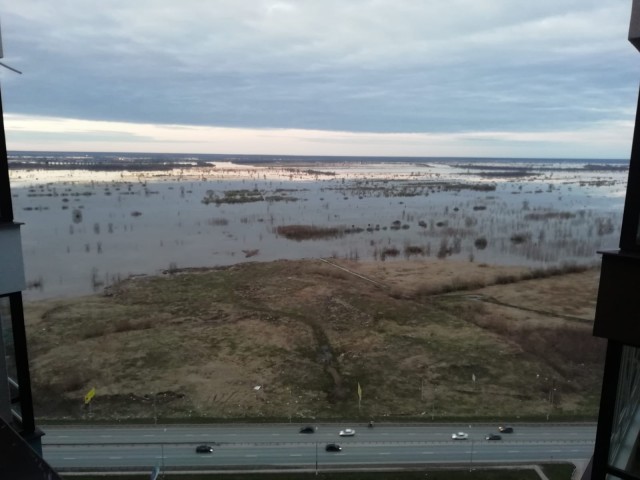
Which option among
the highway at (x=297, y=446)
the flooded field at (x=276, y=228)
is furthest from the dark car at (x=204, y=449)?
the flooded field at (x=276, y=228)

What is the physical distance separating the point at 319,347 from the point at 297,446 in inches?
566

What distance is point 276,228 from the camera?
3386 inches

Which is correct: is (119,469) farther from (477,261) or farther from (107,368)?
(477,261)

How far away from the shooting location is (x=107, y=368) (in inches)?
1486

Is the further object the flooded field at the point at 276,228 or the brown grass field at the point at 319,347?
the flooded field at the point at 276,228

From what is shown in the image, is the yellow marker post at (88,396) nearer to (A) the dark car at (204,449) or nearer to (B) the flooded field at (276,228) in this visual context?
(A) the dark car at (204,449)

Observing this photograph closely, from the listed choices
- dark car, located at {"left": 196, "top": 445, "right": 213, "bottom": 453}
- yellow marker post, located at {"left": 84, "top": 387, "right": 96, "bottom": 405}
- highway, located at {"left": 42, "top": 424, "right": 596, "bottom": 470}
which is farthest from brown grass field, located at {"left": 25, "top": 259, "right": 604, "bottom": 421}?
dark car, located at {"left": 196, "top": 445, "right": 213, "bottom": 453}

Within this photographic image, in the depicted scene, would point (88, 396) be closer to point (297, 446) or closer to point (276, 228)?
point (297, 446)

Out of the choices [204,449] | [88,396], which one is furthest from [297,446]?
[88,396]

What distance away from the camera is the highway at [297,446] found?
2642 centimetres

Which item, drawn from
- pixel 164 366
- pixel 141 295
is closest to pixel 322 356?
pixel 164 366

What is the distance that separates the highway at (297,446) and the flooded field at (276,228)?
32276mm

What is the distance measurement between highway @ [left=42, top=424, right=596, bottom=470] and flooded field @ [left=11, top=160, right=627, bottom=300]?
1271 inches

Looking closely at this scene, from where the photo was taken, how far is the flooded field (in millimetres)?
67625
